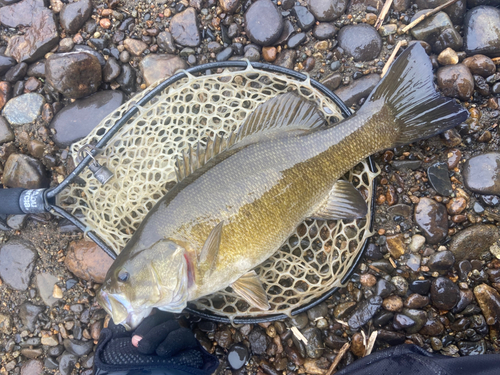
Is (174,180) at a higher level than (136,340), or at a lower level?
higher

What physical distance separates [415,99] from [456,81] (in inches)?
33.6

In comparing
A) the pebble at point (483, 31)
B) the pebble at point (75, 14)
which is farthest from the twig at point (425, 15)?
the pebble at point (75, 14)

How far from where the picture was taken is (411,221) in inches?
134

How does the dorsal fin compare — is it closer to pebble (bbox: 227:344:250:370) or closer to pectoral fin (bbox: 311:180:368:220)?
pectoral fin (bbox: 311:180:368:220)

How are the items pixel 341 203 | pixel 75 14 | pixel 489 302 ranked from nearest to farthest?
pixel 341 203, pixel 489 302, pixel 75 14

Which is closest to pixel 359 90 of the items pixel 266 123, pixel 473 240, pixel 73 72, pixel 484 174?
pixel 266 123

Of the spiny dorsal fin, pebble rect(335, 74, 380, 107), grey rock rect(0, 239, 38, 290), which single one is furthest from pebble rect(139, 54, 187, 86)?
grey rock rect(0, 239, 38, 290)

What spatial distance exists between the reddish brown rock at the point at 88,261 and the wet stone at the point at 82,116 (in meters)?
1.11

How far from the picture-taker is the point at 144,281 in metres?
2.44

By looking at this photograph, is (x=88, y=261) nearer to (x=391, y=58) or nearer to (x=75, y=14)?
(x=75, y=14)

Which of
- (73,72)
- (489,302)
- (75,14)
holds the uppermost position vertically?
(75,14)

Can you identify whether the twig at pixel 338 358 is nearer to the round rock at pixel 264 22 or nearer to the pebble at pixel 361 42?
the pebble at pixel 361 42

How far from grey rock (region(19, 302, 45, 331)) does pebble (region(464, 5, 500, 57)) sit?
17.3 feet

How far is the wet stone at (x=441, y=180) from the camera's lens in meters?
3.38
